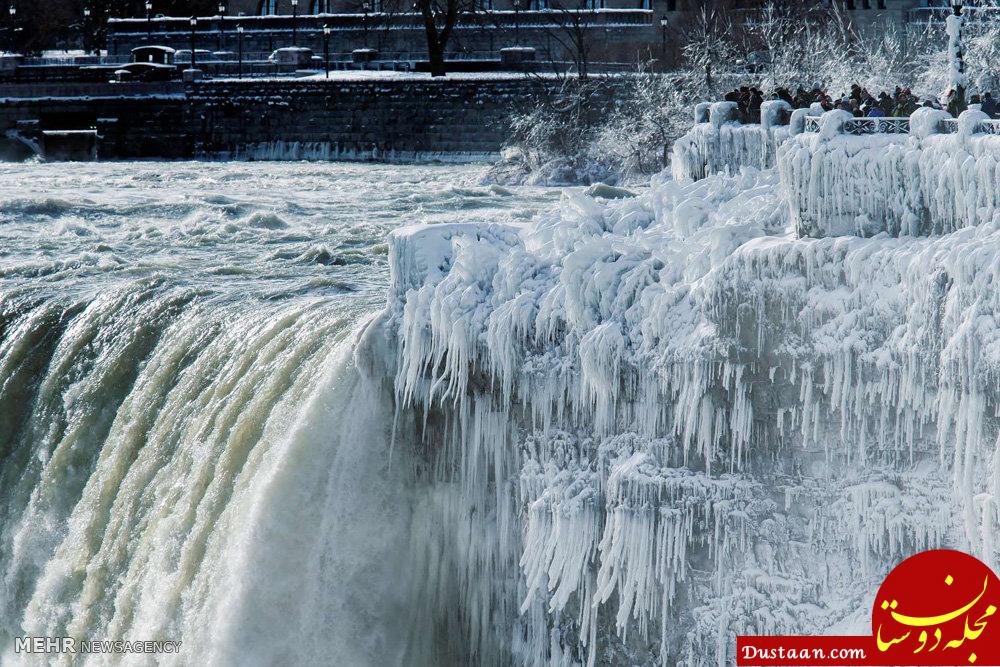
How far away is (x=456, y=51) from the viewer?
177 ft

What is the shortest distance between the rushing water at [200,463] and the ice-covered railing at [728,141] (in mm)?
4571

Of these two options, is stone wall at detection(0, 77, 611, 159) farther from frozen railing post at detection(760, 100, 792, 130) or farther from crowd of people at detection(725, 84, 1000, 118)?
frozen railing post at detection(760, 100, 792, 130)

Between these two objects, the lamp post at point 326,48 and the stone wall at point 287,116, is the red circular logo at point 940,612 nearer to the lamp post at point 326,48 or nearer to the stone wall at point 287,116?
the stone wall at point 287,116

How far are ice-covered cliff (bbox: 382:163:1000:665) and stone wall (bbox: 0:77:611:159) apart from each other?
1149 inches

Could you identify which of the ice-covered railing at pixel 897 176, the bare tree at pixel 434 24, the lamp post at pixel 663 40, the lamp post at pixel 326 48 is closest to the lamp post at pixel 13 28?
the lamp post at pixel 326 48

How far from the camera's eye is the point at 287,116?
4456 centimetres

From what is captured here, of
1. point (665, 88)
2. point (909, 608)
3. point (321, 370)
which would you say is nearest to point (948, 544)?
point (909, 608)

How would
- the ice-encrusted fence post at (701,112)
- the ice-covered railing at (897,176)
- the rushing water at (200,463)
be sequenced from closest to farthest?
the ice-covered railing at (897,176) → the rushing water at (200,463) → the ice-encrusted fence post at (701,112)

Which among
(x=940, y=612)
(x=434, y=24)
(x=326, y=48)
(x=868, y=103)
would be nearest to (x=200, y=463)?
(x=940, y=612)

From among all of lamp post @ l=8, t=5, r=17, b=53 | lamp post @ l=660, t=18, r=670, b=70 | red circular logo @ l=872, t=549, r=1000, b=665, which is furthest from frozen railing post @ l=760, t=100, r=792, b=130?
lamp post @ l=8, t=5, r=17, b=53

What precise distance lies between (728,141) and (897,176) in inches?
365

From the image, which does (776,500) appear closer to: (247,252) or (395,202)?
(247,252)

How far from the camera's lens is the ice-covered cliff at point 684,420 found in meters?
9.41

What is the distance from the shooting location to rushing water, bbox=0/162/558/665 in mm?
11828
